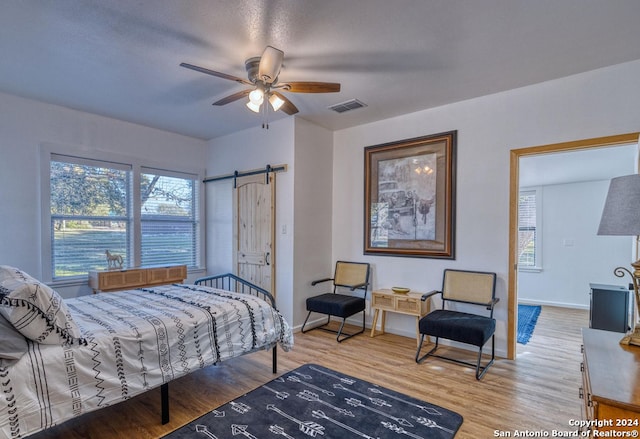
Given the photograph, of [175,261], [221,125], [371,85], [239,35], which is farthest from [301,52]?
[175,261]

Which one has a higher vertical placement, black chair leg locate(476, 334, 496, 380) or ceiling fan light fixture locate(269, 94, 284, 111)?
ceiling fan light fixture locate(269, 94, 284, 111)

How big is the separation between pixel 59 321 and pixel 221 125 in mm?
3276

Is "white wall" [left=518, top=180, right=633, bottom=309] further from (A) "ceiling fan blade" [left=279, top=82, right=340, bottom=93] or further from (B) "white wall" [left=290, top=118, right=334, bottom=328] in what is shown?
(A) "ceiling fan blade" [left=279, top=82, right=340, bottom=93]

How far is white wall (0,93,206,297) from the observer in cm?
340

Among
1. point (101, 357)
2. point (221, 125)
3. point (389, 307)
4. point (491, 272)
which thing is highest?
point (221, 125)

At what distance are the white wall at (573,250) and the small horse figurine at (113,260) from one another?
670 cm

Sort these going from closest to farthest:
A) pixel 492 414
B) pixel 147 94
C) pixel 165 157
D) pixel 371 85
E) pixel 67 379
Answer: pixel 67 379
pixel 492 414
pixel 371 85
pixel 147 94
pixel 165 157

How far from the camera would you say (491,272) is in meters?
3.36

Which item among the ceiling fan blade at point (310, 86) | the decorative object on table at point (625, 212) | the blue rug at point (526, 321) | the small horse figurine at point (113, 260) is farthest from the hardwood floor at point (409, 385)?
the ceiling fan blade at point (310, 86)

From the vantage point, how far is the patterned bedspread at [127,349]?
5.06ft

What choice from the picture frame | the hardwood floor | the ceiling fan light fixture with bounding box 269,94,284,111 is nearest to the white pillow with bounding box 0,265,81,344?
the hardwood floor

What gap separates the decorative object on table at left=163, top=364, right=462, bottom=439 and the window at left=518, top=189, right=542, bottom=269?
478 cm

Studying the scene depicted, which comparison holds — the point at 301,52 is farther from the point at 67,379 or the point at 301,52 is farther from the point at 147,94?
the point at 67,379

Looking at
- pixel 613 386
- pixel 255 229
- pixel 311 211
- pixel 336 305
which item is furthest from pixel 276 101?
pixel 613 386
